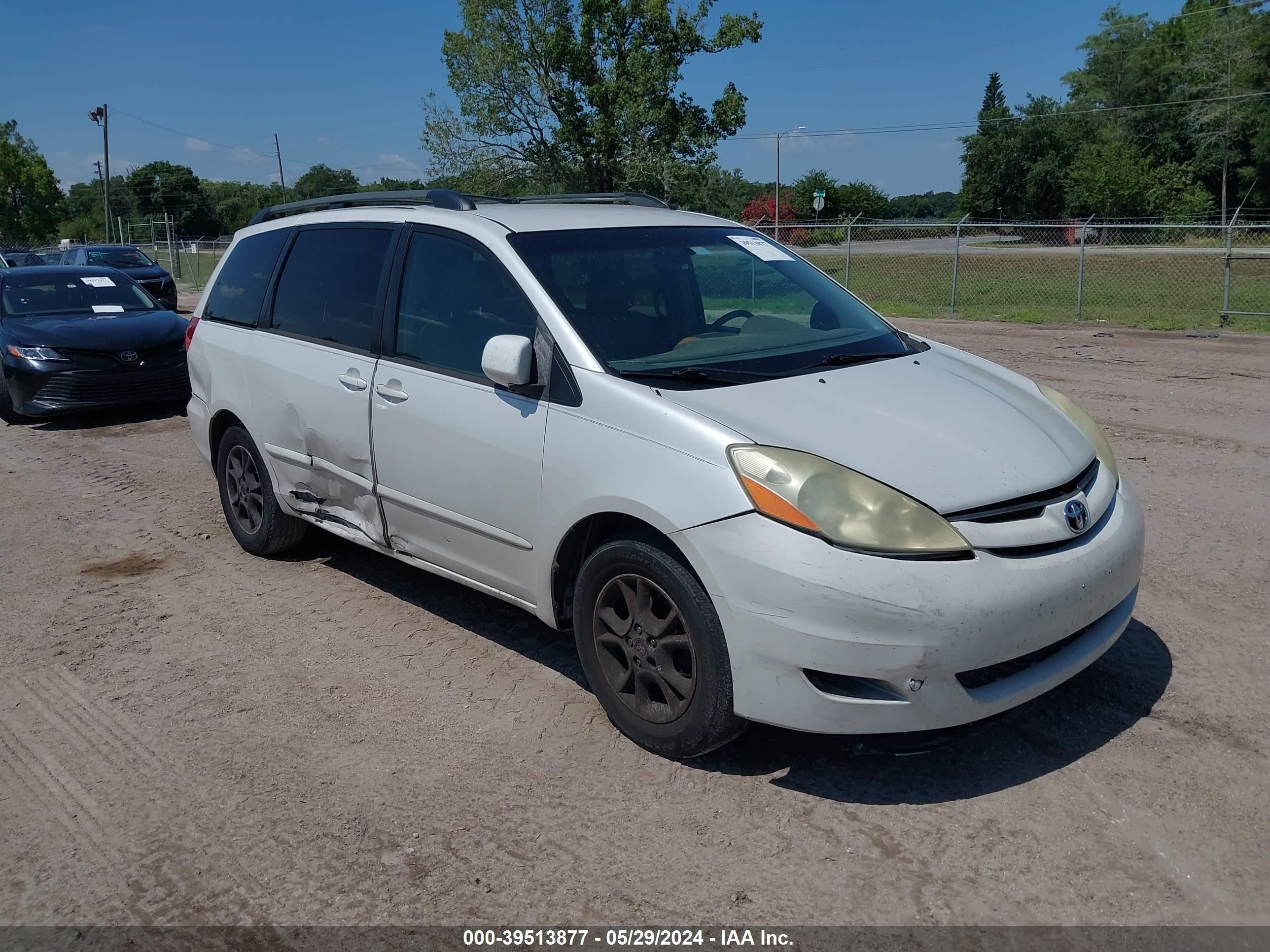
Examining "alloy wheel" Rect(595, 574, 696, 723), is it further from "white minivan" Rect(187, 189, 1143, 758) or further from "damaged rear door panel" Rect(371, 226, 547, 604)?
"damaged rear door panel" Rect(371, 226, 547, 604)

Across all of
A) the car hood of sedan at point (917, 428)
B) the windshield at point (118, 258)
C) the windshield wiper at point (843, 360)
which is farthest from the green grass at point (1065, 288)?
the windshield at point (118, 258)

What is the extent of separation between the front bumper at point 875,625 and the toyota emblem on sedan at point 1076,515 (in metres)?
0.11

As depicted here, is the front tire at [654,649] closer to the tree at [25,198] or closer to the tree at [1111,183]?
the tree at [1111,183]

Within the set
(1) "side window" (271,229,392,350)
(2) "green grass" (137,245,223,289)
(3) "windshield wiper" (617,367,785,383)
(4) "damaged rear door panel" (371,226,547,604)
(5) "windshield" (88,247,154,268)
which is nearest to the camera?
(3) "windshield wiper" (617,367,785,383)

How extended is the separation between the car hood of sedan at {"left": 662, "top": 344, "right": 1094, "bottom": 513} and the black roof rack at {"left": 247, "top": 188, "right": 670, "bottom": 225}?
5.66 feet

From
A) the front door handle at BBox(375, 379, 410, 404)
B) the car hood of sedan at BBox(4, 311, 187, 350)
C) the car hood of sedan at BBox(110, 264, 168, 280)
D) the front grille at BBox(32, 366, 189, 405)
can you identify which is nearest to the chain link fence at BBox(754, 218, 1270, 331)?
the car hood of sedan at BBox(4, 311, 187, 350)

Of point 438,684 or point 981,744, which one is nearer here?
point 981,744

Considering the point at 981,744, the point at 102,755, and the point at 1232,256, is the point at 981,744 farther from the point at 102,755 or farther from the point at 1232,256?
the point at 1232,256

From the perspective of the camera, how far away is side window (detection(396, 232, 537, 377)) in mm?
4035

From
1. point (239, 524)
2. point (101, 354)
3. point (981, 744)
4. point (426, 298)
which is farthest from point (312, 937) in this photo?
point (101, 354)

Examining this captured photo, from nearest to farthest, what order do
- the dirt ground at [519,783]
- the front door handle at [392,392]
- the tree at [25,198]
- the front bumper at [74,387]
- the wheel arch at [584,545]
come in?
1. the dirt ground at [519,783]
2. the wheel arch at [584,545]
3. the front door handle at [392,392]
4. the front bumper at [74,387]
5. the tree at [25,198]

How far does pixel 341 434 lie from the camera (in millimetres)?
4688

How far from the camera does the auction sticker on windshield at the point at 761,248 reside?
4766 mm

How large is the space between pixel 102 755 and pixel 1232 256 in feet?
52.8
